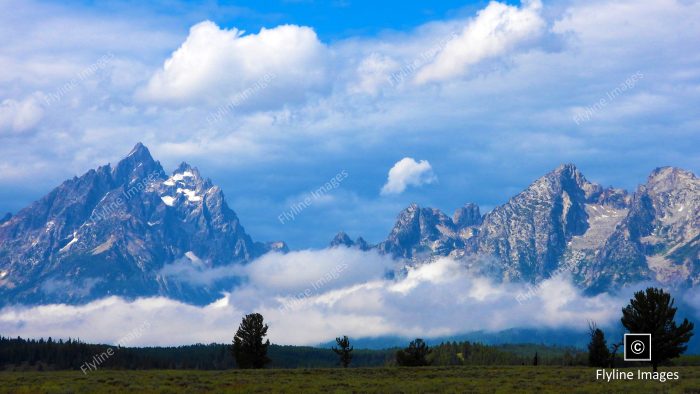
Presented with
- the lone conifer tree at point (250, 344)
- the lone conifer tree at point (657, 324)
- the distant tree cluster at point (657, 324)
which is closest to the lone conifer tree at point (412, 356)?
the lone conifer tree at point (250, 344)

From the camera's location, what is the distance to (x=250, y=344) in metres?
128

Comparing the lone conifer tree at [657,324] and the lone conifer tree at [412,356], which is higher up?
the lone conifer tree at [657,324]

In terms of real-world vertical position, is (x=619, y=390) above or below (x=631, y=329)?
below

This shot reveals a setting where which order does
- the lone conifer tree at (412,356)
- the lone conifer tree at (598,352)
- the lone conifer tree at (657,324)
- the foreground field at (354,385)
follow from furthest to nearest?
the lone conifer tree at (412,356), the lone conifer tree at (598,352), the lone conifer tree at (657,324), the foreground field at (354,385)

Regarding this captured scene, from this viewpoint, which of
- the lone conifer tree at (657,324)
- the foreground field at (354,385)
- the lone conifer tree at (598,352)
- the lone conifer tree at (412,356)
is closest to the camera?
the foreground field at (354,385)

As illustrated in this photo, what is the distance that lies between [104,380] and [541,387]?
38501mm

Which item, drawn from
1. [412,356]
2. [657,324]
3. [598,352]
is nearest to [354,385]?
[657,324]

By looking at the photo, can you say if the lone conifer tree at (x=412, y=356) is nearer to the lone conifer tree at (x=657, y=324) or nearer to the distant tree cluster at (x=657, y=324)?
the distant tree cluster at (x=657, y=324)

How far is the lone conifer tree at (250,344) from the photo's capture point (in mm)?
127625

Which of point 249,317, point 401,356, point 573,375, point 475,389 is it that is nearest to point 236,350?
point 249,317

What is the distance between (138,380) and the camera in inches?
2904

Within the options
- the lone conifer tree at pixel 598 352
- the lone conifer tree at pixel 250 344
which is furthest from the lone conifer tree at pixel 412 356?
the lone conifer tree at pixel 598 352

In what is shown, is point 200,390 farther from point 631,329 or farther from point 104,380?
point 631,329

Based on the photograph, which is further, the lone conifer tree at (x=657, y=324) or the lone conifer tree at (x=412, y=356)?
the lone conifer tree at (x=412, y=356)
